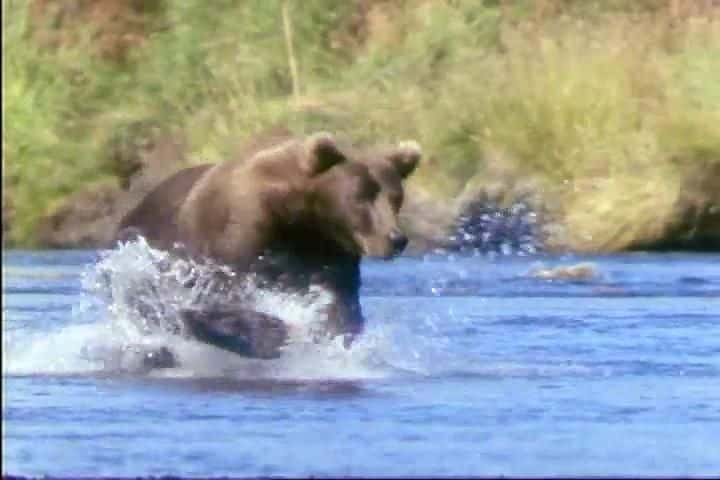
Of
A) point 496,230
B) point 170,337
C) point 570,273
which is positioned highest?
point 170,337

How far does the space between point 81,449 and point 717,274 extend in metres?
13.0

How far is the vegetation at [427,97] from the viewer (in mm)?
26891

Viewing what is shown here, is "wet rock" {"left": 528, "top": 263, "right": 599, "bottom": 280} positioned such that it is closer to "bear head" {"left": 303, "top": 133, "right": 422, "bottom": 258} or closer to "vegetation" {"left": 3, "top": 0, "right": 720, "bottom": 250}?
"vegetation" {"left": 3, "top": 0, "right": 720, "bottom": 250}

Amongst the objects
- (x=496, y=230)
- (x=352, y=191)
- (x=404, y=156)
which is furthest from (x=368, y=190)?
(x=496, y=230)

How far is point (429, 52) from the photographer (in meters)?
30.4

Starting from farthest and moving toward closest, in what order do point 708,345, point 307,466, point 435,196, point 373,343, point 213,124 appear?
1. point 213,124
2. point 435,196
3. point 708,345
4. point 373,343
5. point 307,466

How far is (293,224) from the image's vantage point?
12047 mm

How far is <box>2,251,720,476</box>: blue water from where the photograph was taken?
29.9 feet

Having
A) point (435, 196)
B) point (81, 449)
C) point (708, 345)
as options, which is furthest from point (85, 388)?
point (435, 196)

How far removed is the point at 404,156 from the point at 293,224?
628mm

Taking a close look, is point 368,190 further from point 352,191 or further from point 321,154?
point 321,154

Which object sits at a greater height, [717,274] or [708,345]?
[708,345]

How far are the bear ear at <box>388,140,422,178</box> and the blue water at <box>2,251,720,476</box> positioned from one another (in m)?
0.83

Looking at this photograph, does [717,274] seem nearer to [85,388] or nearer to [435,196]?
[435,196]
